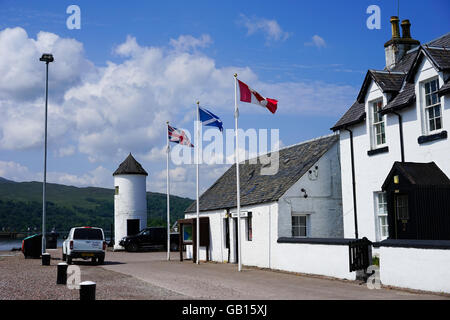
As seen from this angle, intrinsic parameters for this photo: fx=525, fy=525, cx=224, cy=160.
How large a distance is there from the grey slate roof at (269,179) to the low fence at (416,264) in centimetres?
841

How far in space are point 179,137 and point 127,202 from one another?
2010 centimetres

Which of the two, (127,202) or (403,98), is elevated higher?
(403,98)

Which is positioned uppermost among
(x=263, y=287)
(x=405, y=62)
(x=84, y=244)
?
Answer: (x=405, y=62)

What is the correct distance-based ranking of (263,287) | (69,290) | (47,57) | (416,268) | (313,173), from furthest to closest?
(47,57) < (313,173) < (263,287) < (69,290) < (416,268)

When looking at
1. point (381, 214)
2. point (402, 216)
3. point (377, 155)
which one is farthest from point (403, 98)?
point (381, 214)

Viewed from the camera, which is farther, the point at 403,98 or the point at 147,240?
the point at 147,240

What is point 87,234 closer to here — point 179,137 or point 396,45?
point 179,137

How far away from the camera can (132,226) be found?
47.4 metres

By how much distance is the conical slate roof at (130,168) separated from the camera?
4769 cm

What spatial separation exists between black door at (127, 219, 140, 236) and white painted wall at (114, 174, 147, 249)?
29 centimetres

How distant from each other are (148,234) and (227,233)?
15.7 meters

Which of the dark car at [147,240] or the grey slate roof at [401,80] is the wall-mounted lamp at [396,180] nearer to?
the grey slate roof at [401,80]
